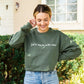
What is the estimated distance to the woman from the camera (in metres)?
2.39

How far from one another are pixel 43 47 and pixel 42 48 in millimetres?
15

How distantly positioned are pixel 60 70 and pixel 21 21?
4178 mm

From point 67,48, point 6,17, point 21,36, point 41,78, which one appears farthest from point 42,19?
point 6,17

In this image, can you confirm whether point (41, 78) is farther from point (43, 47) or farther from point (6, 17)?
point (6, 17)

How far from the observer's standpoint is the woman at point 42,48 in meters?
2.39

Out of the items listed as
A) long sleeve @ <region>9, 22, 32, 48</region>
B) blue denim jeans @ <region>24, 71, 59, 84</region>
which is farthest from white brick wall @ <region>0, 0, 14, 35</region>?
blue denim jeans @ <region>24, 71, 59, 84</region>

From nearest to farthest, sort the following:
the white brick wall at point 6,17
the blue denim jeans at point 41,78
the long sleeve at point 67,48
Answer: the blue denim jeans at point 41,78 < the long sleeve at point 67,48 < the white brick wall at point 6,17

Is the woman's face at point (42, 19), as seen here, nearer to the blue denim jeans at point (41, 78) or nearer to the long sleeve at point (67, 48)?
the long sleeve at point (67, 48)

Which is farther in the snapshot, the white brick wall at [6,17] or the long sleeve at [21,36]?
the white brick wall at [6,17]

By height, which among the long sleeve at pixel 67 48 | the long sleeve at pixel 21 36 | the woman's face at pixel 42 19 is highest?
the woman's face at pixel 42 19

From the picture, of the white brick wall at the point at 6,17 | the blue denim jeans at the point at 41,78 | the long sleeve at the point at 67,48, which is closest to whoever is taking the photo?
the blue denim jeans at the point at 41,78

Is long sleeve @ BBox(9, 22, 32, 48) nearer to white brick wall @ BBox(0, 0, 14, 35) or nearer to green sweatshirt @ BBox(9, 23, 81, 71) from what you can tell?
green sweatshirt @ BBox(9, 23, 81, 71)

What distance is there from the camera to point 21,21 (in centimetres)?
819

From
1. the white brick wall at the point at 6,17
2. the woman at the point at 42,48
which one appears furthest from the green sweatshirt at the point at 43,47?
the white brick wall at the point at 6,17
